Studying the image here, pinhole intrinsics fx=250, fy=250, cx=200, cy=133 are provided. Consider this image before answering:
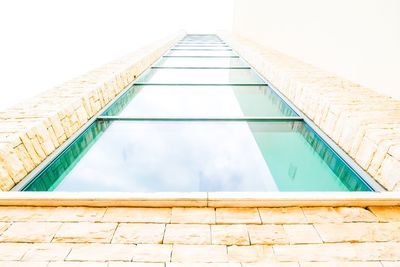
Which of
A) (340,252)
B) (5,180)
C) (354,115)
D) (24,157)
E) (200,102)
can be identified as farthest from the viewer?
(200,102)

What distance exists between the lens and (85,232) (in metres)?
1.84

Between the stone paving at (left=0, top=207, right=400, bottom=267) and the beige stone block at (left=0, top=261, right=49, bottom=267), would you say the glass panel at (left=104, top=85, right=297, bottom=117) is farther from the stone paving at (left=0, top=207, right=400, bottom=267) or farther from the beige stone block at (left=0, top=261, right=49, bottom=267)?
the beige stone block at (left=0, top=261, right=49, bottom=267)

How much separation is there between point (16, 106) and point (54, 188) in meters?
1.50

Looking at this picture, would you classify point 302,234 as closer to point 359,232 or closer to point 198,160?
point 359,232

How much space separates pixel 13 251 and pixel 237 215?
1.60 meters

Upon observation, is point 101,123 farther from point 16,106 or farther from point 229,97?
point 229,97

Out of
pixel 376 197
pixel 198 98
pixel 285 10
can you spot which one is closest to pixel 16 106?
pixel 198 98

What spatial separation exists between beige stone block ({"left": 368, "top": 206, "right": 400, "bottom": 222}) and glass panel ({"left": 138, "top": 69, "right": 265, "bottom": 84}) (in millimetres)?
4298

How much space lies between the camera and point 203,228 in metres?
1.87

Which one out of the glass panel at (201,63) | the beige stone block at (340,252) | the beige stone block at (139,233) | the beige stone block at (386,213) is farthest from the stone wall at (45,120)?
the glass panel at (201,63)

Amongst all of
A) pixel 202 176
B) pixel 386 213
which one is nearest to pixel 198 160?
pixel 202 176

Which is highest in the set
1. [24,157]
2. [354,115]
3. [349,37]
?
[349,37]

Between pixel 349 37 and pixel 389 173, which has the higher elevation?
pixel 349 37

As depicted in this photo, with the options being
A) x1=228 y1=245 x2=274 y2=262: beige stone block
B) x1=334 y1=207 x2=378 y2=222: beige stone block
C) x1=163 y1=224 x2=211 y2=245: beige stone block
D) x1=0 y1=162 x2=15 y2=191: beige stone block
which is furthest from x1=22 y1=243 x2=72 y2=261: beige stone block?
x1=334 y1=207 x2=378 y2=222: beige stone block
